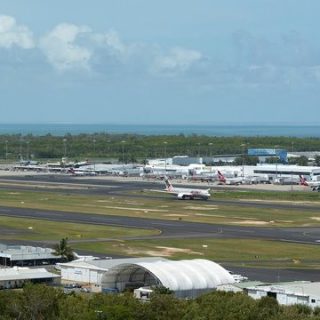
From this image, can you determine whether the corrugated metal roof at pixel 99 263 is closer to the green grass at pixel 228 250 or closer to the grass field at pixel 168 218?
the green grass at pixel 228 250

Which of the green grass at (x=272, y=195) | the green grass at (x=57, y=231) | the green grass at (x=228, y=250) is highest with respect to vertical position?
the green grass at (x=272, y=195)

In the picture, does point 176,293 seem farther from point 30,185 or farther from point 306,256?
point 30,185

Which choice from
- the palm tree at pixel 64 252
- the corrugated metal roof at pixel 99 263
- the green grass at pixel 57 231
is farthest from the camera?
the green grass at pixel 57 231

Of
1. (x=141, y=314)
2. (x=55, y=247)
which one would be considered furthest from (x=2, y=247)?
(x=141, y=314)

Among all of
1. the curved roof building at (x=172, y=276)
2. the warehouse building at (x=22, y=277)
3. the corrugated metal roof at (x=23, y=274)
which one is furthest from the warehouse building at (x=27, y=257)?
the curved roof building at (x=172, y=276)

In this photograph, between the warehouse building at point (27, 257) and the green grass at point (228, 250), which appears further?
the green grass at point (228, 250)

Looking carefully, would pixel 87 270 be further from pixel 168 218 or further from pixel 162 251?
pixel 168 218

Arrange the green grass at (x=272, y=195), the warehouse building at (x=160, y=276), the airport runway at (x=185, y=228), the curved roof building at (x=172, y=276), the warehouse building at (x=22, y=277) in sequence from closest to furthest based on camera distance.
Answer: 1. the curved roof building at (x=172, y=276)
2. the warehouse building at (x=160, y=276)
3. the warehouse building at (x=22, y=277)
4. the airport runway at (x=185, y=228)
5. the green grass at (x=272, y=195)
